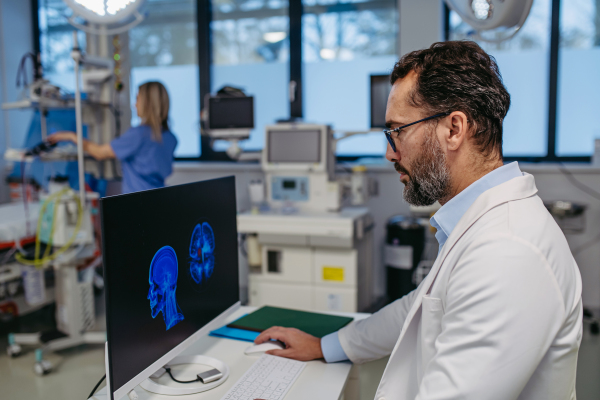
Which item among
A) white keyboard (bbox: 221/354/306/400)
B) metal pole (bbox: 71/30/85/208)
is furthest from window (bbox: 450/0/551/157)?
white keyboard (bbox: 221/354/306/400)

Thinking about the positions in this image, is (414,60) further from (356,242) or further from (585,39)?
(585,39)

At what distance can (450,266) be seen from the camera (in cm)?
81

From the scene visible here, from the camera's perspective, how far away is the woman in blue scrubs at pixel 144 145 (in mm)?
2736

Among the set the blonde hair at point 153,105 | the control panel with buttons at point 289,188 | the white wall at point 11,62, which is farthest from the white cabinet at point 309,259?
the white wall at point 11,62

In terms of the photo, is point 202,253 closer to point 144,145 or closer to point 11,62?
point 144,145

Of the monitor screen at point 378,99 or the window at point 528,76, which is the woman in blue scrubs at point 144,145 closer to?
the monitor screen at point 378,99

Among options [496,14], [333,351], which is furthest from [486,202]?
[496,14]

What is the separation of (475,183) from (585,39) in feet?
10.6

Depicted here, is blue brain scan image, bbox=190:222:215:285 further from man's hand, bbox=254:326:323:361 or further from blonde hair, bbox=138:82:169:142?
blonde hair, bbox=138:82:169:142

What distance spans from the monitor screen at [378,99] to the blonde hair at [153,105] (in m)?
1.17

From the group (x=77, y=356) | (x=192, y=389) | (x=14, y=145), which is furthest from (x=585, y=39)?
(x=14, y=145)

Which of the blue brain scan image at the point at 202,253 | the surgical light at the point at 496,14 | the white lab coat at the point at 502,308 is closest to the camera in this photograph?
the white lab coat at the point at 502,308

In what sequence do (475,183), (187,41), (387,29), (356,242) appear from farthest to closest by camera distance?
(187,41) < (387,29) < (356,242) < (475,183)

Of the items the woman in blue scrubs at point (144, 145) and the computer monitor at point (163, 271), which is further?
the woman in blue scrubs at point (144, 145)
